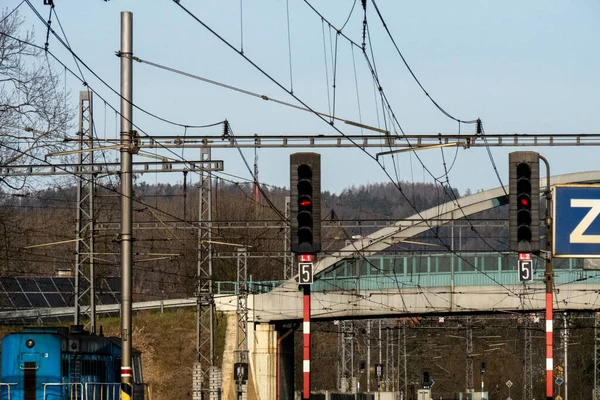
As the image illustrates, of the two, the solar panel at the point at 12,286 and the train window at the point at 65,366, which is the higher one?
the solar panel at the point at 12,286

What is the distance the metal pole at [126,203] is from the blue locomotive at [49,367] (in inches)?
240

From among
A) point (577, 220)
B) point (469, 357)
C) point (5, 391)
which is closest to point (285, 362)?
point (469, 357)

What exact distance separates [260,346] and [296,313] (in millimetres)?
3056

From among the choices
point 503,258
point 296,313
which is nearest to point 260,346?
point 296,313

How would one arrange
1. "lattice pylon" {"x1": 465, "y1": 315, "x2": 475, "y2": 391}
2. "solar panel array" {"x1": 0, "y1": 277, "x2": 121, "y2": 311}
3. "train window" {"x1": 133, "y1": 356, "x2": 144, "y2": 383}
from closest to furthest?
"train window" {"x1": 133, "y1": 356, "x2": 144, "y2": 383}, "solar panel array" {"x1": 0, "y1": 277, "x2": 121, "y2": 311}, "lattice pylon" {"x1": 465, "y1": 315, "x2": 475, "y2": 391}

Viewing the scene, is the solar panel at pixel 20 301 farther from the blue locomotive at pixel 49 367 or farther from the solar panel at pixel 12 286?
the blue locomotive at pixel 49 367

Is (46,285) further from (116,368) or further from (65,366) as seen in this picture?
(65,366)

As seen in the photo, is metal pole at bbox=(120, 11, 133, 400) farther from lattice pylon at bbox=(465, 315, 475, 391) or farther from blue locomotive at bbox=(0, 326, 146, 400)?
lattice pylon at bbox=(465, 315, 475, 391)

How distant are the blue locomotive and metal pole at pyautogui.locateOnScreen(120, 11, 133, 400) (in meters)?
6.10

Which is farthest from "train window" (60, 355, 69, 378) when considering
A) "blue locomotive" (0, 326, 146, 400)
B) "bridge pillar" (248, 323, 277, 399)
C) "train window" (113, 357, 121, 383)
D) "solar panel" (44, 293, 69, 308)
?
"solar panel" (44, 293, 69, 308)

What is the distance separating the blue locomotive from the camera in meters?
32.7

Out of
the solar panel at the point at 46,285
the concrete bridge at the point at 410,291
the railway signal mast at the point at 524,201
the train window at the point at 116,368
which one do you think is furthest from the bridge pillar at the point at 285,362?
the railway signal mast at the point at 524,201

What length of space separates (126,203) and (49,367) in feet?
27.7

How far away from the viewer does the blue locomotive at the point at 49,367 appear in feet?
107
